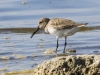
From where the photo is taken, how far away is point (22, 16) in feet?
39.9

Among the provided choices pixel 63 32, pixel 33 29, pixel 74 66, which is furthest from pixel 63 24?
pixel 74 66

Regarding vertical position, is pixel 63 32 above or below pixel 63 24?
below

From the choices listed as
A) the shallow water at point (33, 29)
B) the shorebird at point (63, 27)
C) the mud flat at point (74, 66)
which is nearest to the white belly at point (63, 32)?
the shorebird at point (63, 27)

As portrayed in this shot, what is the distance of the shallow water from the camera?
756 cm

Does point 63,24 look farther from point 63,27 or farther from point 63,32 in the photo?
point 63,32

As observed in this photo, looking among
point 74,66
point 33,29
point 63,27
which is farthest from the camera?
point 33,29

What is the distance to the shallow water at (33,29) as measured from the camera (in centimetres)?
756

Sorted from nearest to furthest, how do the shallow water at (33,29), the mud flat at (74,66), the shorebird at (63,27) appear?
the mud flat at (74,66)
the shallow water at (33,29)
the shorebird at (63,27)

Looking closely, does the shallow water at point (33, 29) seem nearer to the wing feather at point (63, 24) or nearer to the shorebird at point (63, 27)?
the shorebird at point (63, 27)

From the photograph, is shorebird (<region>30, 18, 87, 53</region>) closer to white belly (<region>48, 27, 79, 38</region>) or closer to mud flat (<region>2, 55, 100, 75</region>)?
white belly (<region>48, 27, 79, 38</region>)

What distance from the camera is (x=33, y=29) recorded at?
1115 cm

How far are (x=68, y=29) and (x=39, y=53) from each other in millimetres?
850

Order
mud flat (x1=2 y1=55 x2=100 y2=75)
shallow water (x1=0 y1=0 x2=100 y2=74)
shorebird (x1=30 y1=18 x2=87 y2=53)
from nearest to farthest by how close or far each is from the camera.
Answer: mud flat (x1=2 y1=55 x2=100 y2=75), shallow water (x1=0 y1=0 x2=100 y2=74), shorebird (x1=30 y1=18 x2=87 y2=53)

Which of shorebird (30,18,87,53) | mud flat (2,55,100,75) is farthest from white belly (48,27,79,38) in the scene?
mud flat (2,55,100,75)
